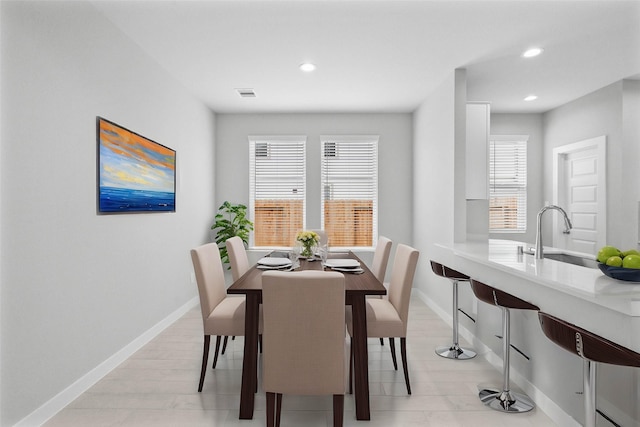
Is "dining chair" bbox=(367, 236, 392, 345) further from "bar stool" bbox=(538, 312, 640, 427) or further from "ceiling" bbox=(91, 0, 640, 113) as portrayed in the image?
"ceiling" bbox=(91, 0, 640, 113)

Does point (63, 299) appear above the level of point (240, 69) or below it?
below

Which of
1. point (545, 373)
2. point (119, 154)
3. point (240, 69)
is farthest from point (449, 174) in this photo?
point (119, 154)

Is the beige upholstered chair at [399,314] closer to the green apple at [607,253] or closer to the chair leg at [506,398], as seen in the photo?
the chair leg at [506,398]

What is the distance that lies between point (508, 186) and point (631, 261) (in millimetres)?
4116

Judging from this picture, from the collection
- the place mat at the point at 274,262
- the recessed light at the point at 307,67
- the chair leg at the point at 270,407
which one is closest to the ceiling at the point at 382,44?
the recessed light at the point at 307,67

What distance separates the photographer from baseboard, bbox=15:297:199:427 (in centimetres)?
212

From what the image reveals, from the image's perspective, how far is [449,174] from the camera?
392 centimetres

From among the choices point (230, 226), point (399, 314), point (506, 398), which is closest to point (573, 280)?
point (506, 398)

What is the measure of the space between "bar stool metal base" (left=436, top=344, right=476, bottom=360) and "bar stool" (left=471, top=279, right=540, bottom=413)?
2.04ft

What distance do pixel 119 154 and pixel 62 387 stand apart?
167 centimetres

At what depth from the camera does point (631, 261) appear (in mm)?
1722

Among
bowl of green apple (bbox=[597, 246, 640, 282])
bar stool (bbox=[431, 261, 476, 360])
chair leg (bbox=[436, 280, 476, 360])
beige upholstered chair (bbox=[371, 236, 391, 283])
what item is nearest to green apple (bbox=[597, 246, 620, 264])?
bowl of green apple (bbox=[597, 246, 640, 282])

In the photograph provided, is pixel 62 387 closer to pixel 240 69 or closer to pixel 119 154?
pixel 119 154

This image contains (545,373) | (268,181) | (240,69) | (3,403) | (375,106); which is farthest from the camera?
(268,181)
